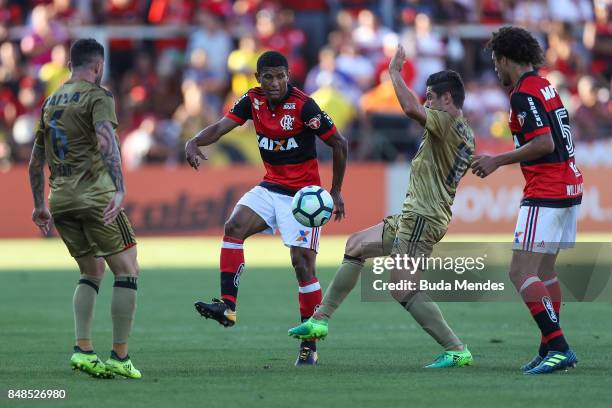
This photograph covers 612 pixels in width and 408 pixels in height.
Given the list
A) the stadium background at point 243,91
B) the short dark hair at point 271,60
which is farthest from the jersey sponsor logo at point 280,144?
the stadium background at point 243,91

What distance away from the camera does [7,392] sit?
712 cm

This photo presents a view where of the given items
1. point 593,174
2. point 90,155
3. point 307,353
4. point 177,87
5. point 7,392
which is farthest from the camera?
point 177,87

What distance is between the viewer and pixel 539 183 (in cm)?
805

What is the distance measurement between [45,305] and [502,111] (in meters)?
12.9

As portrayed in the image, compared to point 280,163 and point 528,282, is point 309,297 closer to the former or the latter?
point 280,163

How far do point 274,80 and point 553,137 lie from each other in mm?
2147

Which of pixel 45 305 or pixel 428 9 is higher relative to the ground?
pixel 428 9

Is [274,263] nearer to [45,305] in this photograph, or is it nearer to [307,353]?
[45,305]

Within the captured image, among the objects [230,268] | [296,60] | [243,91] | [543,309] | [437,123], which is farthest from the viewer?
[296,60]

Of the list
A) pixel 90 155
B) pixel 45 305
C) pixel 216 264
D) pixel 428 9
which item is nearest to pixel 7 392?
pixel 90 155

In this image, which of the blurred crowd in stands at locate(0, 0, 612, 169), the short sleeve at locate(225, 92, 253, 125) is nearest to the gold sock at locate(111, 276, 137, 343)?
the short sleeve at locate(225, 92, 253, 125)

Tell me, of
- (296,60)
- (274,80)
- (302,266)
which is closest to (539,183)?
(302,266)

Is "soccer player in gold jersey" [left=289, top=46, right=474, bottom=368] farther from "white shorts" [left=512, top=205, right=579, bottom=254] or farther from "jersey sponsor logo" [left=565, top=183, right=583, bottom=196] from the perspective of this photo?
"jersey sponsor logo" [left=565, top=183, right=583, bottom=196]

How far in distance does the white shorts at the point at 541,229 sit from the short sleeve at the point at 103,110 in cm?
273
